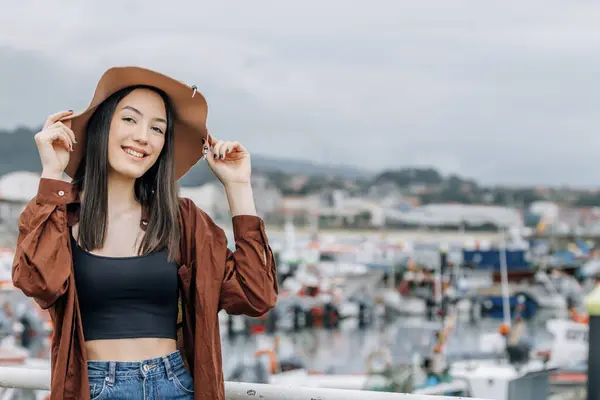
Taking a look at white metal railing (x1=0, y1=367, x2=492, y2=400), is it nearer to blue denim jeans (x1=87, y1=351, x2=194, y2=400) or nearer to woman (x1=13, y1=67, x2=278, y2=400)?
woman (x1=13, y1=67, x2=278, y2=400)

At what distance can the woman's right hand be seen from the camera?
222 centimetres

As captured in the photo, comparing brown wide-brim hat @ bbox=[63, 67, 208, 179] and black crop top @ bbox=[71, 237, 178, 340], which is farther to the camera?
brown wide-brim hat @ bbox=[63, 67, 208, 179]

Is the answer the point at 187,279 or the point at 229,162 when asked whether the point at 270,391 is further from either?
the point at 229,162

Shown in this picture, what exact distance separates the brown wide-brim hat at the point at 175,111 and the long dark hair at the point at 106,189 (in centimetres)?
2

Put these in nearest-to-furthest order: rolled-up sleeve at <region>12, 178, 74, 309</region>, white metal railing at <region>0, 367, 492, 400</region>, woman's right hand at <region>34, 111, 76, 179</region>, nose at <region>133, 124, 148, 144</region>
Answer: rolled-up sleeve at <region>12, 178, 74, 309</region>, woman's right hand at <region>34, 111, 76, 179</region>, nose at <region>133, 124, 148, 144</region>, white metal railing at <region>0, 367, 492, 400</region>

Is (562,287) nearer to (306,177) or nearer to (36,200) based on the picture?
(306,177)

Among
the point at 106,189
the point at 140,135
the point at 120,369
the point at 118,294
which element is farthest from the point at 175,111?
the point at 120,369

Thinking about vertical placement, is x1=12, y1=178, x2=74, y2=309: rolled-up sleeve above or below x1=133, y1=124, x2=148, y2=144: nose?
below

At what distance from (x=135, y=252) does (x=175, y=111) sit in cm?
39

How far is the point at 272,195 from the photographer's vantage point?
324 feet

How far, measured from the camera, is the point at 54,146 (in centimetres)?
226

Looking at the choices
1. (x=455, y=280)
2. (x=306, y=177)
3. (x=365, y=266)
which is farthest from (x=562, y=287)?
(x=306, y=177)

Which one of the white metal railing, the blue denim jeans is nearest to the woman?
the blue denim jeans

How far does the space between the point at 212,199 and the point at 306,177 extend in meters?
37.4
